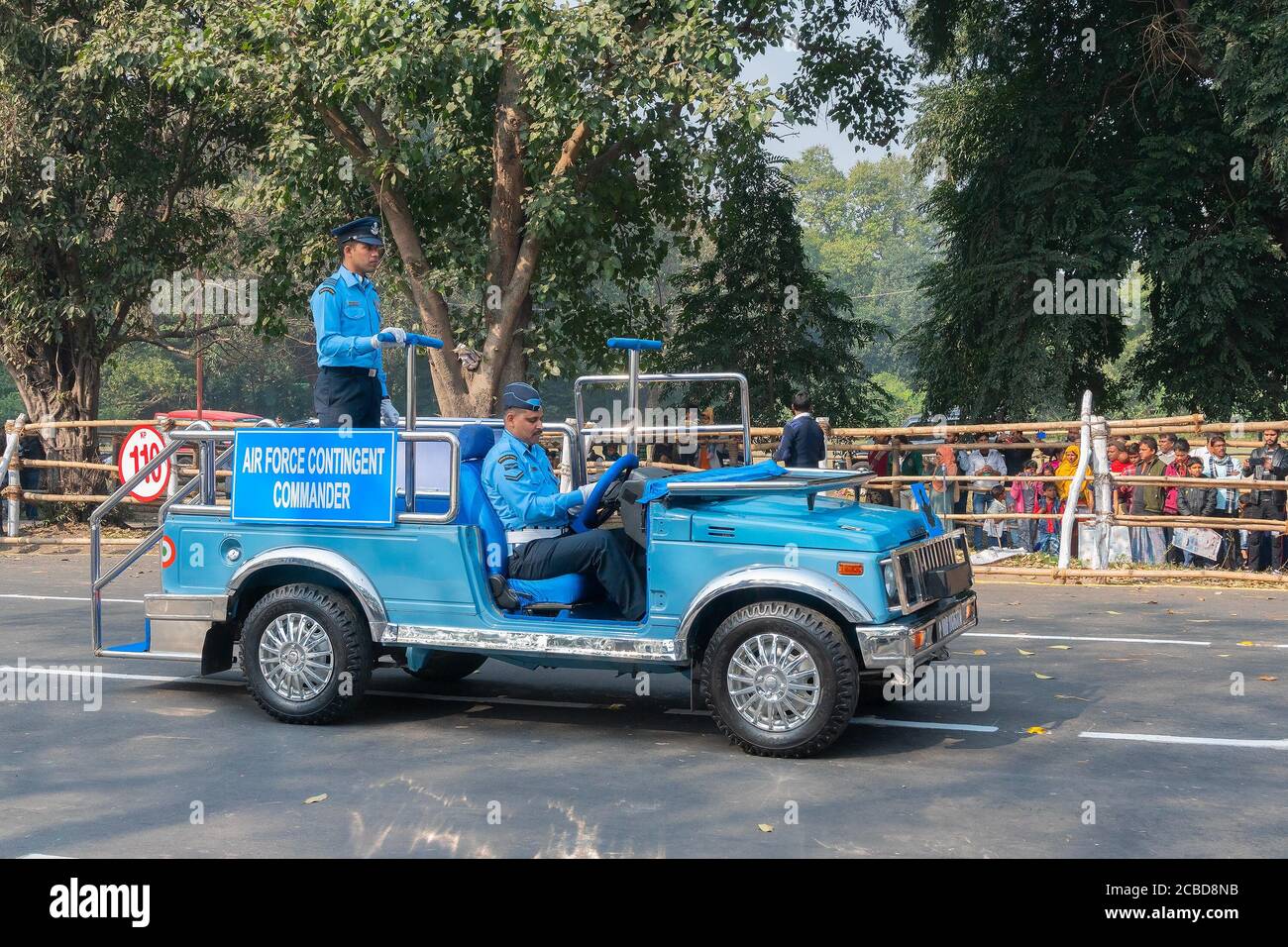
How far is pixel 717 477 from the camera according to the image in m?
7.24

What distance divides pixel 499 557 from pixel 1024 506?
10859mm

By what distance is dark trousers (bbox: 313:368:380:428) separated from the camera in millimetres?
7961

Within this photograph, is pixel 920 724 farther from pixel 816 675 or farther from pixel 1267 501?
pixel 1267 501

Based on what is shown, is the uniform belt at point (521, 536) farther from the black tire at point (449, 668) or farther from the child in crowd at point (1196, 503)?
the child in crowd at point (1196, 503)

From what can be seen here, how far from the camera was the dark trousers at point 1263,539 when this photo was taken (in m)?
15.0

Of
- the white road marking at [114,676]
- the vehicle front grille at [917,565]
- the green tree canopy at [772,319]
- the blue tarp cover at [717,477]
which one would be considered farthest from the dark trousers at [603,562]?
the green tree canopy at [772,319]

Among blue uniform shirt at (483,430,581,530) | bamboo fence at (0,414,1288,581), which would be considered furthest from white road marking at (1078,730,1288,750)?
bamboo fence at (0,414,1288,581)

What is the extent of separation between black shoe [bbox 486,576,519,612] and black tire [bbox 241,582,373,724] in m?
0.76

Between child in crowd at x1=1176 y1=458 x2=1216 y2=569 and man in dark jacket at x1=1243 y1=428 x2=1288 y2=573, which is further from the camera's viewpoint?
child in crowd at x1=1176 y1=458 x2=1216 y2=569

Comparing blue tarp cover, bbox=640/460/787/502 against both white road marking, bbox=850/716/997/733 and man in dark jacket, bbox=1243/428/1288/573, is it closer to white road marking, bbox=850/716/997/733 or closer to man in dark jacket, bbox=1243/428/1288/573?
white road marking, bbox=850/716/997/733

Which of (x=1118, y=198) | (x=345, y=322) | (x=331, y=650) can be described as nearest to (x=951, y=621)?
(x=331, y=650)

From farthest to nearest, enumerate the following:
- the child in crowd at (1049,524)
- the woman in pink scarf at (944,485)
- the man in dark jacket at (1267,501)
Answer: the woman in pink scarf at (944,485), the child in crowd at (1049,524), the man in dark jacket at (1267,501)

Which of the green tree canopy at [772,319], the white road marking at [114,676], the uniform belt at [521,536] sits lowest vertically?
the white road marking at [114,676]

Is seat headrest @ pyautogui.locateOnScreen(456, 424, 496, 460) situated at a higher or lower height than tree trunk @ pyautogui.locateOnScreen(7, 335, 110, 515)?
lower
